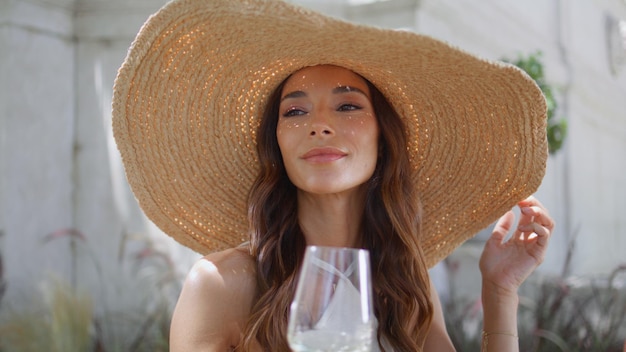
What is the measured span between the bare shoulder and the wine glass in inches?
29.0

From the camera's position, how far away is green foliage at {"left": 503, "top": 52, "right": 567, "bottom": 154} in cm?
476

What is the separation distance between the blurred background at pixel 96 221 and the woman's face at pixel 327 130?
234 centimetres

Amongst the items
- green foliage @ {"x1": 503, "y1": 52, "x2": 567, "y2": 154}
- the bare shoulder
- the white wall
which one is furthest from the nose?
the white wall

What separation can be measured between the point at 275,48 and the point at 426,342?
999 mm

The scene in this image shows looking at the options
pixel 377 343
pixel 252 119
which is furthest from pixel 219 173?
pixel 377 343

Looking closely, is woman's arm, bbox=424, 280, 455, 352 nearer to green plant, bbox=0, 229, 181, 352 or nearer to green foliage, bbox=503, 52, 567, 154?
green plant, bbox=0, 229, 181, 352

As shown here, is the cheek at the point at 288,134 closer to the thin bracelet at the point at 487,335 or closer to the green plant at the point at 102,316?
the thin bracelet at the point at 487,335

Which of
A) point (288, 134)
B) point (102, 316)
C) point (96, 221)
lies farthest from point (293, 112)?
point (96, 221)

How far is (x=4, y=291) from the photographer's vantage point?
4406 mm

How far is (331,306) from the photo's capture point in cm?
127

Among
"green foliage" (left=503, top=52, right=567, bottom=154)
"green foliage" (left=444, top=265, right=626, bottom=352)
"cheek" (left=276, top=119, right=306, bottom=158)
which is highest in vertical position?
"green foliage" (left=503, top=52, right=567, bottom=154)

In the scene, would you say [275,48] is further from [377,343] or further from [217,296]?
[377,343]

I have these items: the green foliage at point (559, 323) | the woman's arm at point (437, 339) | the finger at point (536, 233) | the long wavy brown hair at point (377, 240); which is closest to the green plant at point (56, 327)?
the green foliage at point (559, 323)

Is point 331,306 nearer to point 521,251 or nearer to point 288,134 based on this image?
point 288,134
